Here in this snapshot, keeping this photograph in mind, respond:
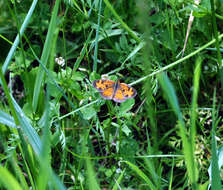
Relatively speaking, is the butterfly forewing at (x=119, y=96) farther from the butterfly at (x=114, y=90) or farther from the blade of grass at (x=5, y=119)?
the blade of grass at (x=5, y=119)

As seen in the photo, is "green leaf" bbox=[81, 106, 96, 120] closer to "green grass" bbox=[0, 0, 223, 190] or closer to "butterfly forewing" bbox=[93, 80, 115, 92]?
"green grass" bbox=[0, 0, 223, 190]

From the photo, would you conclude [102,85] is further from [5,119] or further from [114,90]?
[5,119]

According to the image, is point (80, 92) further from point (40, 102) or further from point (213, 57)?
point (213, 57)

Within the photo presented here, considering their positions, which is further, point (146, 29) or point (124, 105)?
point (124, 105)

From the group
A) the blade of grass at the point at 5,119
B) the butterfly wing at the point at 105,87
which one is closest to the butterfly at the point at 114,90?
the butterfly wing at the point at 105,87

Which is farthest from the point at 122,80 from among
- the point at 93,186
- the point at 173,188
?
the point at 93,186

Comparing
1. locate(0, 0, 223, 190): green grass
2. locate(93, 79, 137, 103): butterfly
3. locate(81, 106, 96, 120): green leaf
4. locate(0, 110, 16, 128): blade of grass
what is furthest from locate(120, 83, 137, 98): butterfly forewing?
locate(0, 110, 16, 128): blade of grass

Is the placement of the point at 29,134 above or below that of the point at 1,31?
below
